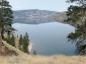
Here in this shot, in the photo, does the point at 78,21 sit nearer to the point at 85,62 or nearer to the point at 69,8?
the point at 69,8

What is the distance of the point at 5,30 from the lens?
4641 cm

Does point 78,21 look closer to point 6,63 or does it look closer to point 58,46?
point 6,63

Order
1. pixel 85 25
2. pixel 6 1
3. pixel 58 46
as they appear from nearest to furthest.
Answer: pixel 85 25, pixel 6 1, pixel 58 46

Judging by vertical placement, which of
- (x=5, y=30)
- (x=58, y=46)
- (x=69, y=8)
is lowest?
Answer: (x=58, y=46)

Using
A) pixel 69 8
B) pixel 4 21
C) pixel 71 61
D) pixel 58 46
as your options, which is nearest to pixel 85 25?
pixel 69 8

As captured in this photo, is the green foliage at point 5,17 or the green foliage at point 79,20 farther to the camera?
the green foliage at point 5,17

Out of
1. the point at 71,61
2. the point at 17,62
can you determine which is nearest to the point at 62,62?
the point at 71,61

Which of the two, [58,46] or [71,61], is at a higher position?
[71,61]

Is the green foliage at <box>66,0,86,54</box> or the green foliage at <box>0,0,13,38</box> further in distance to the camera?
the green foliage at <box>0,0,13,38</box>

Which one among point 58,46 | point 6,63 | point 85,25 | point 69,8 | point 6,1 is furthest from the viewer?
point 58,46

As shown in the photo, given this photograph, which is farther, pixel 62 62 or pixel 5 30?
pixel 5 30

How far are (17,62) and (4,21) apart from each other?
31.7m

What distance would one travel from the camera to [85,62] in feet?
49.5

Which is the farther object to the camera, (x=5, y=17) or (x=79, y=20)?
(x=5, y=17)
